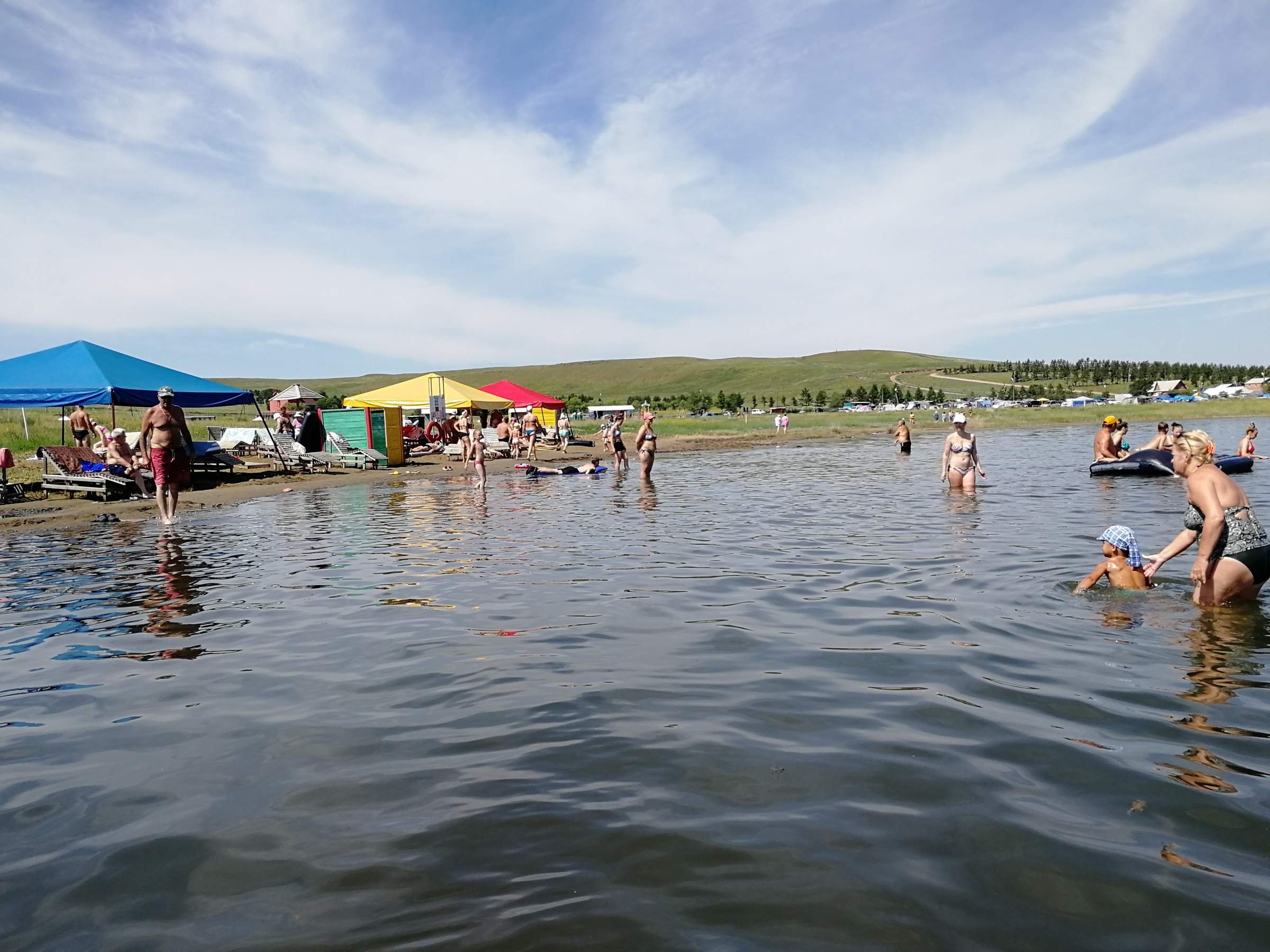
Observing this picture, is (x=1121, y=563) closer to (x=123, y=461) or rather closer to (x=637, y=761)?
(x=637, y=761)

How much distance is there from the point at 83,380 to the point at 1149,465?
23918mm

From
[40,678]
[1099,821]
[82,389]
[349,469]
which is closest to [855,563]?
[1099,821]

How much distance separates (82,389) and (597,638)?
54.2ft

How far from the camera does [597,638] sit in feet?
20.8

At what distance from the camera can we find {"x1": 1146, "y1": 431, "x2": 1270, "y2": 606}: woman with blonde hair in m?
6.72

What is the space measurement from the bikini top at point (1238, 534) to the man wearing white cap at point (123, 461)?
19120 mm

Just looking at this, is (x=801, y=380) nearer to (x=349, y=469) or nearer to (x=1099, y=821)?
(x=349, y=469)

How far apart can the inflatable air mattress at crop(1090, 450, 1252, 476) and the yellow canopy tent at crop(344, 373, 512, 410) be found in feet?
74.9

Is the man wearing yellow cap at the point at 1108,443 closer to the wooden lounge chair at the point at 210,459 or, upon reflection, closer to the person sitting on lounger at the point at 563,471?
the person sitting on lounger at the point at 563,471

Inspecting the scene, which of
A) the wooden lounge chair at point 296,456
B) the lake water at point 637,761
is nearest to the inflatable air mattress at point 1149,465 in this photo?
the lake water at point 637,761

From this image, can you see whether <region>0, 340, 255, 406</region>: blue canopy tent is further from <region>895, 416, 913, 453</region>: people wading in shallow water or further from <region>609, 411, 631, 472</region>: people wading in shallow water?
<region>895, 416, 913, 453</region>: people wading in shallow water

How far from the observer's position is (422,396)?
1342 inches

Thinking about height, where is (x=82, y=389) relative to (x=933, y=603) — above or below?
above

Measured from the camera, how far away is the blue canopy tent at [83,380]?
17.6m
